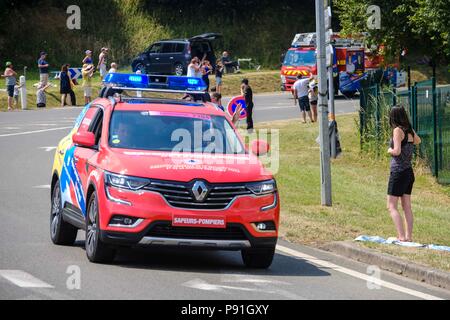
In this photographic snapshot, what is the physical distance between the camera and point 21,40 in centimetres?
6109

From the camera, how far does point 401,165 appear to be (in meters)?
14.7

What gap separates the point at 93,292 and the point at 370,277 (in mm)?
3277

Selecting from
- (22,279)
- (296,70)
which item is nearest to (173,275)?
(22,279)

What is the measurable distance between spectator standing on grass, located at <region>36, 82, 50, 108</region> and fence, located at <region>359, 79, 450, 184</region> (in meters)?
18.6

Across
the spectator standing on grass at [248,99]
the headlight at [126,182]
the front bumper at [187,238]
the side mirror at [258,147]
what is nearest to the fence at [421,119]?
the spectator standing on grass at [248,99]

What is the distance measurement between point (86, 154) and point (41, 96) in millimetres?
32252

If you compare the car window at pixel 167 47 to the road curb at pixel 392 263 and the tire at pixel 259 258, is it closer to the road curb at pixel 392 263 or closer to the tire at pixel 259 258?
the road curb at pixel 392 263

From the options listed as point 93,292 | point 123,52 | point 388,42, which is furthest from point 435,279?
point 123,52

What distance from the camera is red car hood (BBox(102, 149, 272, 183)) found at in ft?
39.4

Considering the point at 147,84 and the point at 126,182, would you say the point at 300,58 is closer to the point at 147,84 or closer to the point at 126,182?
the point at 147,84

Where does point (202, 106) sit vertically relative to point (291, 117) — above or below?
above

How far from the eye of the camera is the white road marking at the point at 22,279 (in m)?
10.9

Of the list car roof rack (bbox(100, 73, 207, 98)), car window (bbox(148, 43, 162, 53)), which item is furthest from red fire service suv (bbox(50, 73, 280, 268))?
car window (bbox(148, 43, 162, 53))
